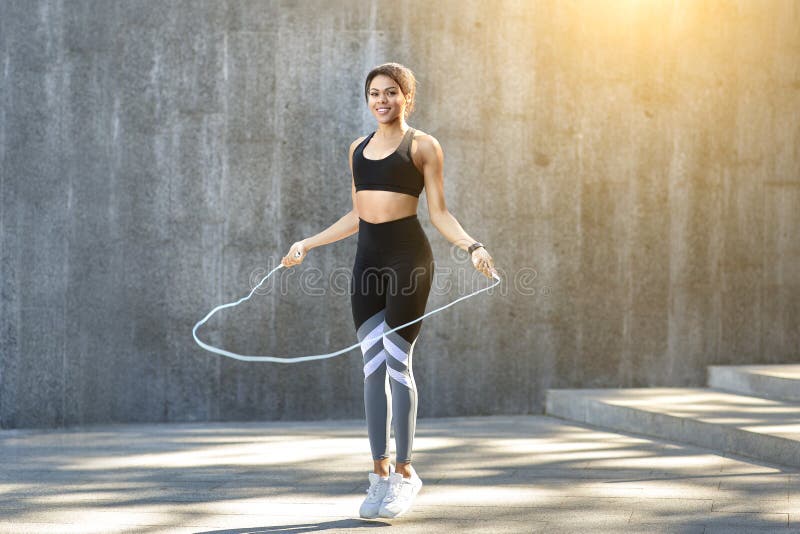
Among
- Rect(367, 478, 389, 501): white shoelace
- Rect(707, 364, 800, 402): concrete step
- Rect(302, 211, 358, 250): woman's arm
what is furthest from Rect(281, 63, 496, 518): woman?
Rect(707, 364, 800, 402): concrete step

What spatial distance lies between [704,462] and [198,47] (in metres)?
3.64

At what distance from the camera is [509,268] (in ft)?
20.0

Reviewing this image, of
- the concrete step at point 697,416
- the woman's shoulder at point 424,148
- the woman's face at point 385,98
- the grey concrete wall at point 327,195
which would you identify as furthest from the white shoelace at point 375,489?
the grey concrete wall at point 327,195

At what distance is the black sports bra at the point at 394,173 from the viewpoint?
3576 mm

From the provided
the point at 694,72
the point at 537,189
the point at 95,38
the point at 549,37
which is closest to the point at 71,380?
the point at 95,38

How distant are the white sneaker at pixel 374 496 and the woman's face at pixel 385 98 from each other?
4.16 ft

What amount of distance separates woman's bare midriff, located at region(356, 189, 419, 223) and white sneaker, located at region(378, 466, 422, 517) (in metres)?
0.90

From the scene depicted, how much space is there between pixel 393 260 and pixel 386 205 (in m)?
0.20

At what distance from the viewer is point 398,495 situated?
3.47 metres

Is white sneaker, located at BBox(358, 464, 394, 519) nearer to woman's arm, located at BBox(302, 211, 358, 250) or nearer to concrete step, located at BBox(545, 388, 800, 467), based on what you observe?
woman's arm, located at BBox(302, 211, 358, 250)

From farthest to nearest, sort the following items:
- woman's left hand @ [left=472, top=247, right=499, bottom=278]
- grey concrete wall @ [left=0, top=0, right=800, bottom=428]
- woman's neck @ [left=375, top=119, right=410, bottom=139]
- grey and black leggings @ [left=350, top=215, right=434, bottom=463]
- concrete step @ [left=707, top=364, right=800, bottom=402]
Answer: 1. grey concrete wall @ [left=0, top=0, right=800, bottom=428]
2. concrete step @ [left=707, top=364, right=800, bottom=402]
3. woman's neck @ [left=375, top=119, right=410, bottom=139]
4. grey and black leggings @ [left=350, top=215, right=434, bottom=463]
5. woman's left hand @ [left=472, top=247, right=499, bottom=278]

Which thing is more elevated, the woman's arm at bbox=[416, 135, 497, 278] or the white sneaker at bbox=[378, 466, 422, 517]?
the woman's arm at bbox=[416, 135, 497, 278]

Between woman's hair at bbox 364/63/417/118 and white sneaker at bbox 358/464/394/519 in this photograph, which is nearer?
white sneaker at bbox 358/464/394/519

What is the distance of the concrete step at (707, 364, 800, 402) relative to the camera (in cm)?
565
